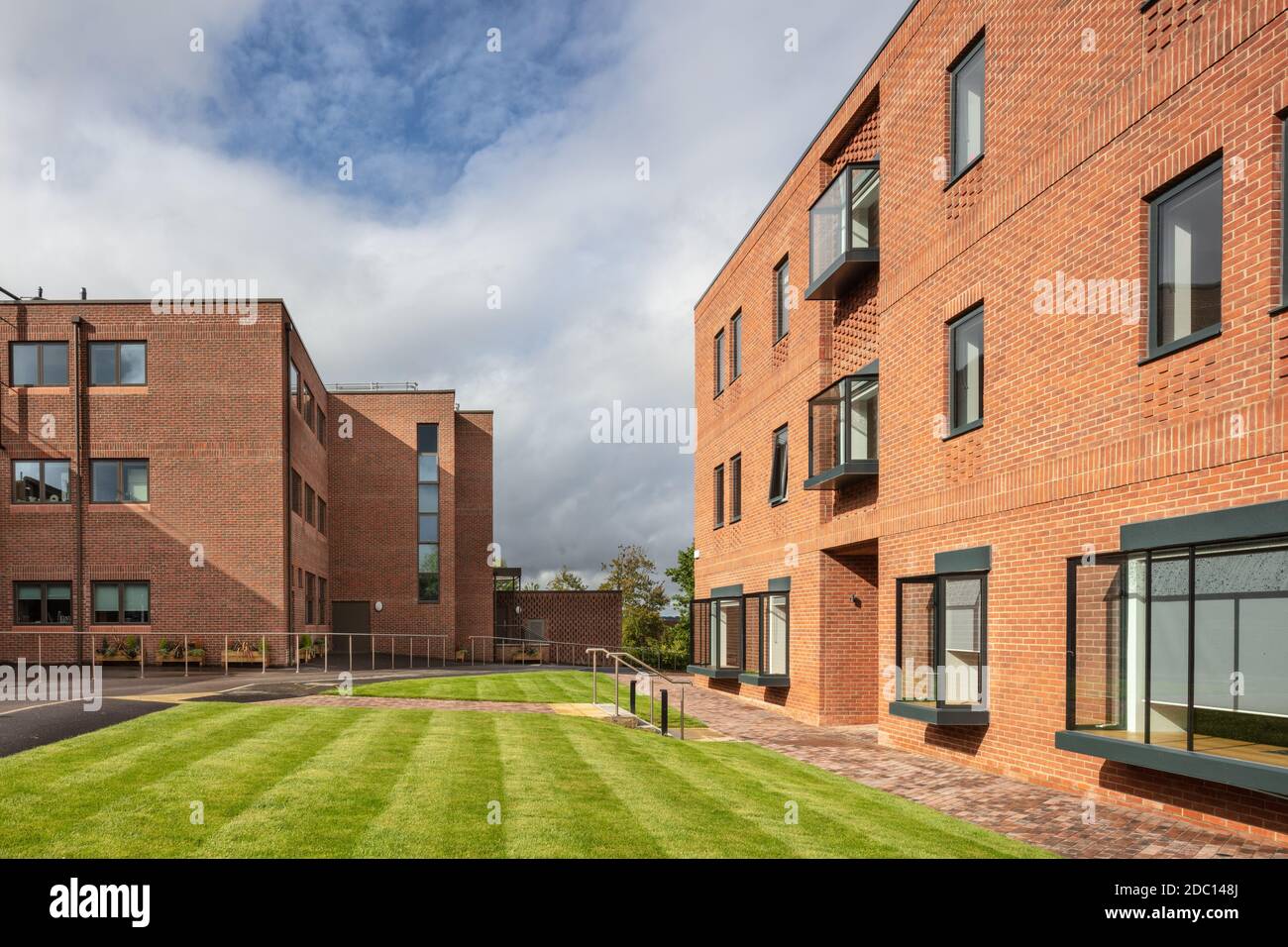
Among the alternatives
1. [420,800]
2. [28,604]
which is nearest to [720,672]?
[420,800]

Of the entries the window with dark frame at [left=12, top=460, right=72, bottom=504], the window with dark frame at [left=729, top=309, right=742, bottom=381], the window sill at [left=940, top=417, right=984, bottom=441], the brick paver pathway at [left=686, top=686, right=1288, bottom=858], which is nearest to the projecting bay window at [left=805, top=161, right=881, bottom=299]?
the window sill at [left=940, top=417, right=984, bottom=441]

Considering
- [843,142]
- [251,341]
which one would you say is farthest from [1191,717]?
[251,341]

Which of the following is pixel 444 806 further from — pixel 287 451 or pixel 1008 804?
pixel 287 451

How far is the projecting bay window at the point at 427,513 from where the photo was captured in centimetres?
4131

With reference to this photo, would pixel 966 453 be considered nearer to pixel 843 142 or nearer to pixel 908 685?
pixel 908 685

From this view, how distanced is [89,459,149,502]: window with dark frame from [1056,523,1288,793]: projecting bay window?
26.9 m

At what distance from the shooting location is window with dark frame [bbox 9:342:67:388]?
92.4 feet

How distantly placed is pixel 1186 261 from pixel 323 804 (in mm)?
9334

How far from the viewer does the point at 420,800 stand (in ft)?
27.6

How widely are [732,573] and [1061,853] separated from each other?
1701 centimetres

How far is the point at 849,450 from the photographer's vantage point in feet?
54.2

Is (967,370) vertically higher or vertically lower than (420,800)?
higher

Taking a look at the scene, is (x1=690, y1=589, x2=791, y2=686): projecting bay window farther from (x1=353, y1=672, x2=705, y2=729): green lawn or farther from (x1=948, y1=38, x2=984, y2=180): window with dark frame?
(x1=948, y1=38, x2=984, y2=180): window with dark frame
